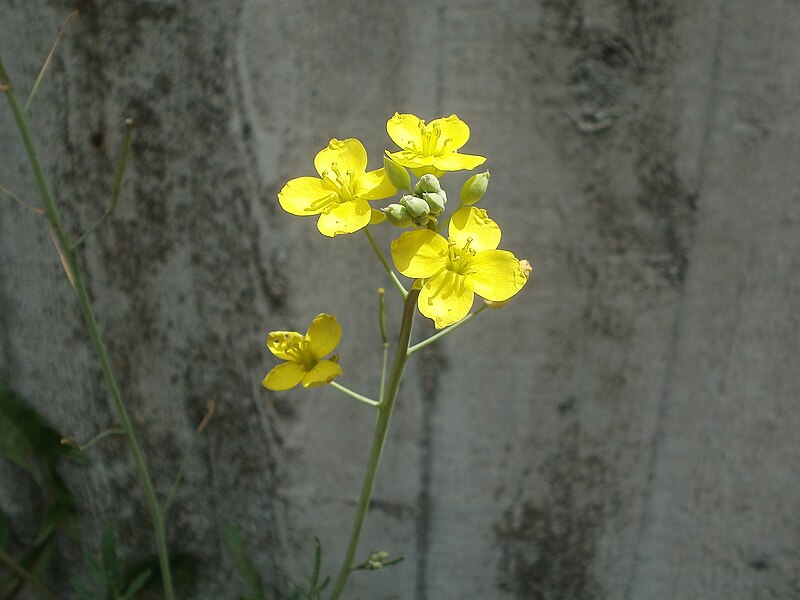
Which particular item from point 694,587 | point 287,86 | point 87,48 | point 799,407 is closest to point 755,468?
point 799,407

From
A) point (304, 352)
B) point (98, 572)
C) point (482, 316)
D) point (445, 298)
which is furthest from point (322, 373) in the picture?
point (98, 572)

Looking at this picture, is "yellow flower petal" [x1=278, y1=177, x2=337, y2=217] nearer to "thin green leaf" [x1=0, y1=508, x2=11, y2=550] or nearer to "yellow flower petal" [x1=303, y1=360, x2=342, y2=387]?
"yellow flower petal" [x1=303, y1=360, x2=342, y2=387]

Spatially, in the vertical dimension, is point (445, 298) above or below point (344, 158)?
below

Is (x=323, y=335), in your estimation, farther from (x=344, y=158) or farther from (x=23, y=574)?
(x=23, y=574)

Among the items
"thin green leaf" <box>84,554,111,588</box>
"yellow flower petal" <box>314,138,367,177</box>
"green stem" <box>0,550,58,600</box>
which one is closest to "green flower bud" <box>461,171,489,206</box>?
"yellow flower petal" <box>314,138,367,177</box>

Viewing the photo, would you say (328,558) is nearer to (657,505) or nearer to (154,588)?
(154,588)
